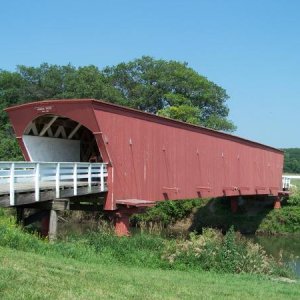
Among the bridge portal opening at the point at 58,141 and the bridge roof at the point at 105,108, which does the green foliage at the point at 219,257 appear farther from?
the bridge portal opening at the point at 58,141

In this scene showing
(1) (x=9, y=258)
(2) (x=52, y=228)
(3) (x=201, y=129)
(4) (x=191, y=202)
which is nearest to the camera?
(1) (x=9, y=258)

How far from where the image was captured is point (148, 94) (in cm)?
6406

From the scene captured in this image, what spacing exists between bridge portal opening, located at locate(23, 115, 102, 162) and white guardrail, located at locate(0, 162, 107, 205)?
3090 millimetres

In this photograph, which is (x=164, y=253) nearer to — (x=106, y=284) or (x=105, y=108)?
(x=106, y=284)

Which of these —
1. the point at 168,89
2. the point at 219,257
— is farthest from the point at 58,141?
the point at 168,89

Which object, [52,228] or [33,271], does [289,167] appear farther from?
[33,271]

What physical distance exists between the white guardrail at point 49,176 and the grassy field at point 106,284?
478cm

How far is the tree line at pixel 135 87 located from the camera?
58.8m

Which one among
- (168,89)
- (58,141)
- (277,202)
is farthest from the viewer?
(168,89)

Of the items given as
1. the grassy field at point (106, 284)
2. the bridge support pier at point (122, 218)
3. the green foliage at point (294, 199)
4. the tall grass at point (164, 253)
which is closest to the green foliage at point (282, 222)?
the green foliage at point (294, 199)

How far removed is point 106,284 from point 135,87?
5845cm

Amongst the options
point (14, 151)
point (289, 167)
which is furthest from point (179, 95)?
point (289, 167)

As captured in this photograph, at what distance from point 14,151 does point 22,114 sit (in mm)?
27113

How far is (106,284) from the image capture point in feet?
25.2
